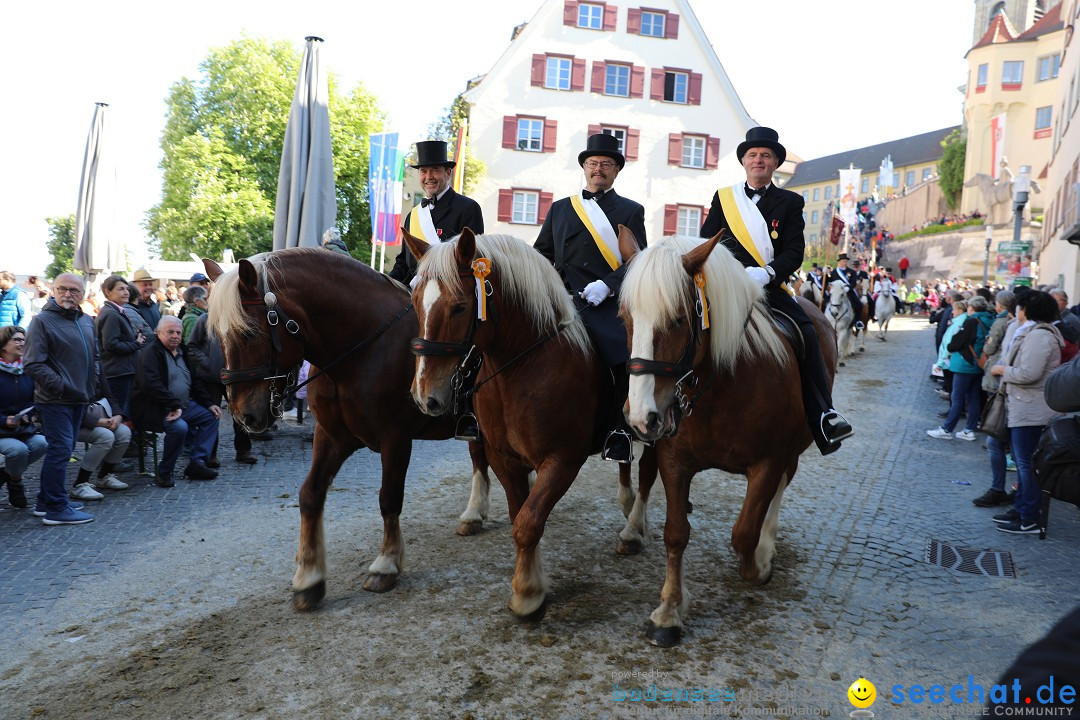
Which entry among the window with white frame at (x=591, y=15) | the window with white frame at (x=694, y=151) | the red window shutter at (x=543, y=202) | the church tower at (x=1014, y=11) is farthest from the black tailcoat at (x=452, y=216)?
the church tower at (x=1014, y=11)

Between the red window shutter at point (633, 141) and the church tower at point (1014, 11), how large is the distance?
45.8 metres

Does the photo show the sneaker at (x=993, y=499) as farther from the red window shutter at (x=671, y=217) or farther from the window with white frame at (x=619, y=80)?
the window with white frame at (x=619, y=80)

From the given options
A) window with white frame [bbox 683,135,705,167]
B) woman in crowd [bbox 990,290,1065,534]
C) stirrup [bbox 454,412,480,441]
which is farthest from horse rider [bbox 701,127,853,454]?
window with white frame [bbox 683,135,705,167]

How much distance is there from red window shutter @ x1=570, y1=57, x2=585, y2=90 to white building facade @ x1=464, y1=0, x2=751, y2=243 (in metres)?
0.04

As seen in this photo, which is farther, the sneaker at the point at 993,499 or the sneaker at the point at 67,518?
the sneaker at the point at 993,499

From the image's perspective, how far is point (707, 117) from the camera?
3048 cm

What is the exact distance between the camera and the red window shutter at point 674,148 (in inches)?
1186

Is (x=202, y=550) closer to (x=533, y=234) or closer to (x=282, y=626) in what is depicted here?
(x=282, y=626)

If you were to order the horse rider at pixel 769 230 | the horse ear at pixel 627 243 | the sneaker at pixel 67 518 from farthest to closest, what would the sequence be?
the sneaker at pixel 67 518 < the horse rider at pixel 769 230 < the horse ear at pixel 627 243

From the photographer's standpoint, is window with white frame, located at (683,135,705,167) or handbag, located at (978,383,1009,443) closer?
handbag, located at (978,383,1009,443)

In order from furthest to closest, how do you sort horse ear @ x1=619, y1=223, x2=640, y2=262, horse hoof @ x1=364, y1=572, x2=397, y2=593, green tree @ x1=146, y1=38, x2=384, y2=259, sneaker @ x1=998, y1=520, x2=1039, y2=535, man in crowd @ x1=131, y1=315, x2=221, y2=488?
green tree @ x1=146, y1=38, x2=384, y2=259 → man in crowd @ x1=131, y1=315, x2=221, y2=488 → sneaker @ x1=998, y1=520, x2=1039, y2=535 → horse hoof @ x1=364, y1=572, x2=397, y2=593 → horse ear @ x1=619, y1=223, x2=640, y2=262

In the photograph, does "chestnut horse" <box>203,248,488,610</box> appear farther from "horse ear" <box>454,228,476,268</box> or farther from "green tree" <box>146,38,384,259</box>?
"green tree" <box>146,38,384,259</box>

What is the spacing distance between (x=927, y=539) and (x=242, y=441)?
684 centimetres

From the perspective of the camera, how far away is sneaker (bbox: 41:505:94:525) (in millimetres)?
5844
